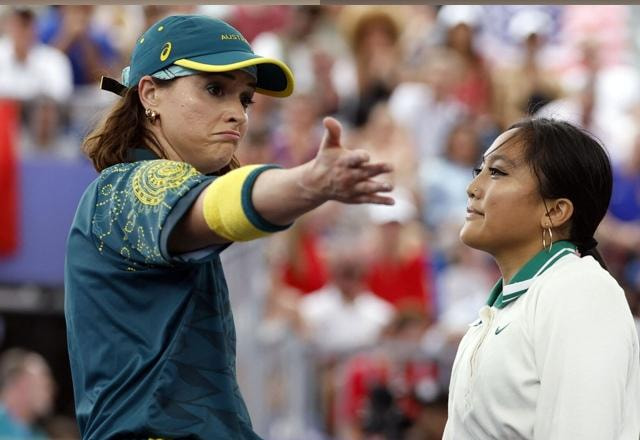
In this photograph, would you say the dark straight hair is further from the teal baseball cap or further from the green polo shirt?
the green polo shirt

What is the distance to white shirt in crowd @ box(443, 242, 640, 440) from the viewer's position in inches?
104

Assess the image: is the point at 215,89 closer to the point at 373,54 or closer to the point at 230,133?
the point at 230,133

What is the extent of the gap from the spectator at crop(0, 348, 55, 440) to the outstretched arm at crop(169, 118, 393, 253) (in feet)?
18.8

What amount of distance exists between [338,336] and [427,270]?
687 millimetres

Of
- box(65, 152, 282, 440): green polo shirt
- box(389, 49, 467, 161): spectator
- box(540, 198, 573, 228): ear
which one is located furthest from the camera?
box(389, 49, 467, 161): spectator

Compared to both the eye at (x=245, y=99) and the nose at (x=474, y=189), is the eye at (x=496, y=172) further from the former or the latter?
the eye at (x=245, y=99)

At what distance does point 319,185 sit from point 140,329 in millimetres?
624

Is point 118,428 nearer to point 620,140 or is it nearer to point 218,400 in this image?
point 218,400

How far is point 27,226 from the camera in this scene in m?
8.57

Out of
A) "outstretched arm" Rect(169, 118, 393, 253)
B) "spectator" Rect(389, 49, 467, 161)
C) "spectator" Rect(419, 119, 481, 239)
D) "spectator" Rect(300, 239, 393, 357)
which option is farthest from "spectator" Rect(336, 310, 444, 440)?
"outstretched arm" Rect(169, 118, 393, 253)

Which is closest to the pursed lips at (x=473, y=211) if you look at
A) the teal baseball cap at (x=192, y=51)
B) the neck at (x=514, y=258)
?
the neck at (x=514, y=258)

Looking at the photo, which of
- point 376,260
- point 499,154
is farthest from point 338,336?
point 499,154

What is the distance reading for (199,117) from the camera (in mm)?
2766

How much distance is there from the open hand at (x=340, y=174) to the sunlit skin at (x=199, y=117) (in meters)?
0.57
